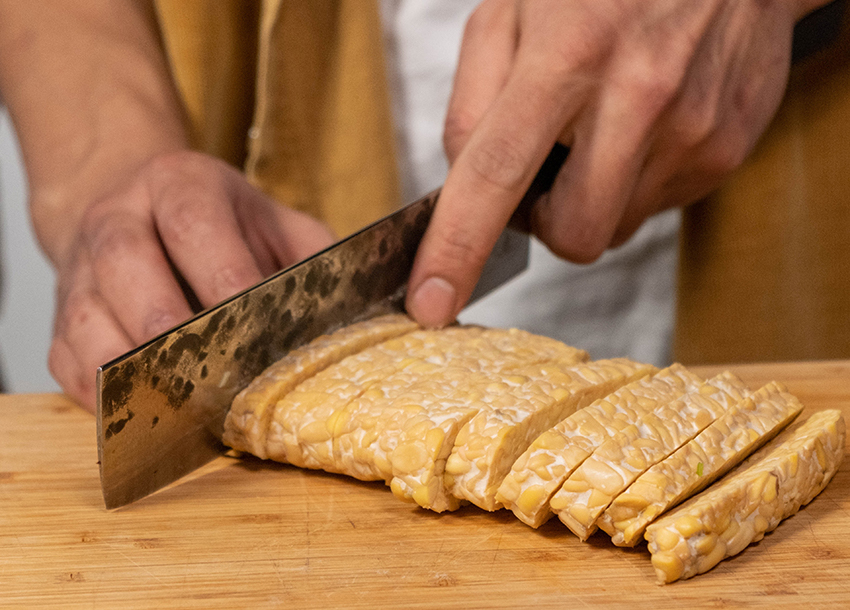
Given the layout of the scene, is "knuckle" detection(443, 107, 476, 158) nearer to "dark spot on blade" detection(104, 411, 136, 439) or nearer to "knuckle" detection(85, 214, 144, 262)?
"knuckle" detection(85, 214, 144, 262)

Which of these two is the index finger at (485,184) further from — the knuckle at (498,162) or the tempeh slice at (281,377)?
the tempeh slice at (281,377)

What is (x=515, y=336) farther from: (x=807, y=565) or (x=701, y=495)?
(x=807, y=565)

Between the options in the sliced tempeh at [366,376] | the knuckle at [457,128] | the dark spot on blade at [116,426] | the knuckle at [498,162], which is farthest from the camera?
the knuckle at [457,128]

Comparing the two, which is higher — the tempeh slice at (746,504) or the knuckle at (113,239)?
the tempeh slice at (746,504)

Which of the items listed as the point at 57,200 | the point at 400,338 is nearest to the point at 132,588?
the point at 400,338

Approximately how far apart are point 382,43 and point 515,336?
1458 mm

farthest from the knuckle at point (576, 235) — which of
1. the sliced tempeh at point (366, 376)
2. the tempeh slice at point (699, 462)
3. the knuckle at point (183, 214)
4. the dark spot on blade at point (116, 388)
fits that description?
the dark spot on blade at point (116, 388)

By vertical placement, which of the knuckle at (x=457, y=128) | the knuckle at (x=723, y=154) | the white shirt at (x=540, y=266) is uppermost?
the knuckle at (x=723, y=154)

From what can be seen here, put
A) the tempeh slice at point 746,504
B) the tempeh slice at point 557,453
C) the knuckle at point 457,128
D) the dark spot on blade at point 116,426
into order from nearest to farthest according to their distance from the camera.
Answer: the tempeh slice at point 746,504 → the tempeh slice at point 557,453 → the dark spot on blade at point 116,426 → the knuckle at point 457,128

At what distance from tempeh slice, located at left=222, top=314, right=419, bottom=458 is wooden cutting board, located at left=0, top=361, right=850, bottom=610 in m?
0.08

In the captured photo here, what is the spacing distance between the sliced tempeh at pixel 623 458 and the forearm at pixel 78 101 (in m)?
1.56

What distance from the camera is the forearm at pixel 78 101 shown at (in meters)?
2.28

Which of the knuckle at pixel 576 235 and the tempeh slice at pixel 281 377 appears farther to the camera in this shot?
the knuckle at pixel 576 235

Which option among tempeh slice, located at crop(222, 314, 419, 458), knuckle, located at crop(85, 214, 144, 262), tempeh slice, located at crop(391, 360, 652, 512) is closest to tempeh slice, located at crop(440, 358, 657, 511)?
tempeh slice, located at crop(391, 360, 652, 512)
